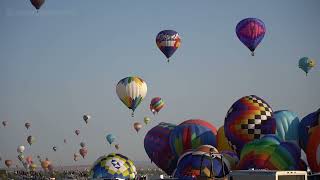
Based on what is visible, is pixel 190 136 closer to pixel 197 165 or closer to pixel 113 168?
pixel 113 168

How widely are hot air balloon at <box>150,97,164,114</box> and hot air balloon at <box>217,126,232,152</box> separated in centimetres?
1650

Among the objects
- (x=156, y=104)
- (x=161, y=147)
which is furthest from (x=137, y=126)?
(x=161, y=147)

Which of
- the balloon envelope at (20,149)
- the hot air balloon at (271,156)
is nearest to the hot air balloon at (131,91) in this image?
the hot air balloon at (271,156)

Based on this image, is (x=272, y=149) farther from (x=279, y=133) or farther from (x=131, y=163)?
(x=131, y=163)

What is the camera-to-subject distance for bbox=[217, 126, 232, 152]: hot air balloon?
98.1 feet

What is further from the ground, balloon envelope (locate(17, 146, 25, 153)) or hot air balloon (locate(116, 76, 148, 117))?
hot air balloon (locate(116, 76, 148, 117))

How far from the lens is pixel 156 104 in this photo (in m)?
47.6

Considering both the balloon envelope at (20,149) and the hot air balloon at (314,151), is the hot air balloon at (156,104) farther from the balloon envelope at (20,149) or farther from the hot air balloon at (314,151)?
the balloon envelope at (20,149)

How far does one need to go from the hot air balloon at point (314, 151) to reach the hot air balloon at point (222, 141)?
6.64 m

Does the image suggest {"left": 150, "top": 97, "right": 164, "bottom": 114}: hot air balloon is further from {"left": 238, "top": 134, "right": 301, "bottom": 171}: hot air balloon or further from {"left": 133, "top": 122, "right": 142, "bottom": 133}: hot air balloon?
{"left": 238, "top": 134, "right": 301, "bottom": 171}: hot air balloon

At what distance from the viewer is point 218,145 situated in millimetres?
30672

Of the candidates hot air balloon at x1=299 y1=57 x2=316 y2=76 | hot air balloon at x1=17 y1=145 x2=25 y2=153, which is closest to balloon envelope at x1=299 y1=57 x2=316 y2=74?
hot air balloon at x1=299 y1=57 x2=316 y2=76

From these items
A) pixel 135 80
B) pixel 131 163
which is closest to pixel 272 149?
pixel 131 163

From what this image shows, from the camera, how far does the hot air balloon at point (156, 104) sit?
47.4 m
